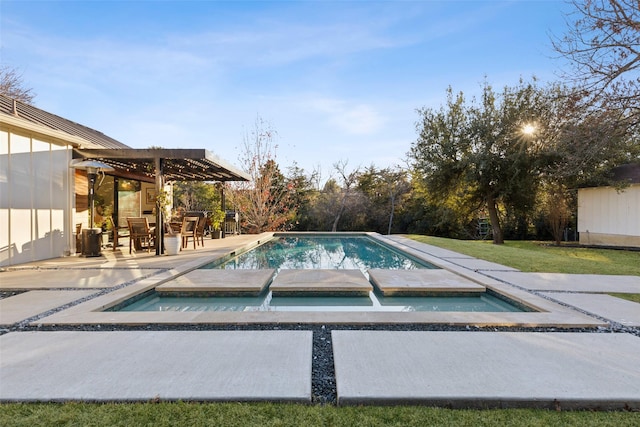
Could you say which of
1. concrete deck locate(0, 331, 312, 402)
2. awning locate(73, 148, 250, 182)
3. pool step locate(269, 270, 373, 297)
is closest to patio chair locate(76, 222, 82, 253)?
awning locate(73, 148, 250, 182)

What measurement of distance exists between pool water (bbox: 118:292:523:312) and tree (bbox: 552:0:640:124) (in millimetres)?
6990

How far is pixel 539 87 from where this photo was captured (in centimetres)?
1440

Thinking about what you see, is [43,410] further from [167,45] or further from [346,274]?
[167,45]

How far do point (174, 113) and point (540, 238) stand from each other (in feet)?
69.4

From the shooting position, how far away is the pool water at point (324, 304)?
4.46 metres

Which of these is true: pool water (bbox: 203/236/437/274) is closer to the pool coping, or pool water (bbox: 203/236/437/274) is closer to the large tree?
the pool coping

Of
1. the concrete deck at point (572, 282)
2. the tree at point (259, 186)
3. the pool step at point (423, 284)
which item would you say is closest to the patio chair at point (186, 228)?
the tree at point (259, 186)

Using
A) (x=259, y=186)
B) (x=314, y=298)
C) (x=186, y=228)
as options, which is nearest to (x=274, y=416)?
(x=314, y=298)

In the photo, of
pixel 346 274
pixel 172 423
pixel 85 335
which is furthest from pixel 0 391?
pixel 346 274

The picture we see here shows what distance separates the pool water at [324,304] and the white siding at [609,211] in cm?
1312

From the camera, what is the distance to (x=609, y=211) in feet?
47.7

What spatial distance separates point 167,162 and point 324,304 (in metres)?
7.19

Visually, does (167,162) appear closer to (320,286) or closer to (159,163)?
(159,163)

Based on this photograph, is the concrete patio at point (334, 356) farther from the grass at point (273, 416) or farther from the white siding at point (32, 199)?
the white siding at point (32, 199)
